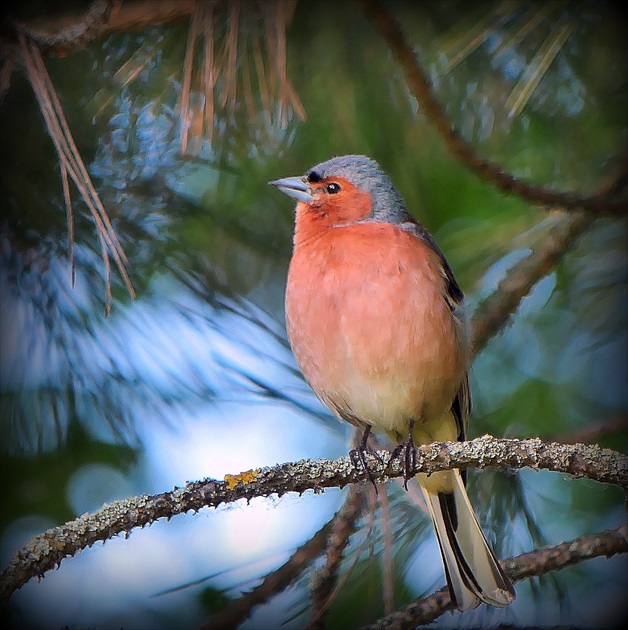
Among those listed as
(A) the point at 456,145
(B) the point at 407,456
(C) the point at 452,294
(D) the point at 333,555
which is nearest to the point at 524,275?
(C) the point at 452,294

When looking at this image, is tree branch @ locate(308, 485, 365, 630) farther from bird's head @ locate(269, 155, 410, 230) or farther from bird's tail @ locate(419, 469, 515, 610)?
bird's head @ locate(269, 155, 410, 230)

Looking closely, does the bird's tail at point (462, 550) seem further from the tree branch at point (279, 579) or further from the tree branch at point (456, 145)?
the tree branch at point (456, 145)

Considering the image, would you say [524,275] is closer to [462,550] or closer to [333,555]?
[462,550]

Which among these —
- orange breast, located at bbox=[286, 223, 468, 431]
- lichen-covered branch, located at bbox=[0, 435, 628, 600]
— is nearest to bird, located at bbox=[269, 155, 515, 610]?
orange breast, located at bbox=[286, 223, 468, 431]

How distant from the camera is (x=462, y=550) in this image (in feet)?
4.45

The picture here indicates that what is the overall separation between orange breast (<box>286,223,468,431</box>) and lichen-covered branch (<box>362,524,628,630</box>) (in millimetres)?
310

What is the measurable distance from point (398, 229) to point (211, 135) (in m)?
0.37

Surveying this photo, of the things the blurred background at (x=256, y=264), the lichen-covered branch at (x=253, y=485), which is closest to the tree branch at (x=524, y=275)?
the blurred background at (x=256, y=264)

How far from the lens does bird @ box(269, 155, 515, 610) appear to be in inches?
54.1

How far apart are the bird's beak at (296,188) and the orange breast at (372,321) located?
0.08 m

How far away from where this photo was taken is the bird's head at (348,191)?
1.46 meters

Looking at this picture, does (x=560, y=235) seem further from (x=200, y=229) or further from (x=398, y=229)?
(x=200, y=229)

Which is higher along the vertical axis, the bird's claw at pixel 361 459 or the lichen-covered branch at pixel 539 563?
the bird's claw at pixel 361 459

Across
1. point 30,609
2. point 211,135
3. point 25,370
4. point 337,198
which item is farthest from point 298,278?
point 30,609
